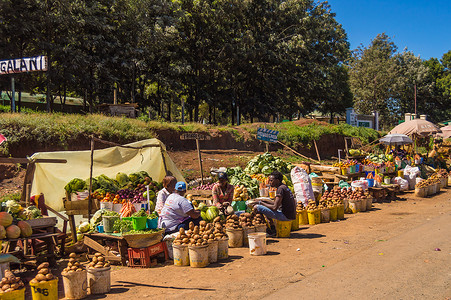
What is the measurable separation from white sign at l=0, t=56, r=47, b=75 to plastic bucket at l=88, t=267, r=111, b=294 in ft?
18.0

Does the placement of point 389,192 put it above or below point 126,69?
below

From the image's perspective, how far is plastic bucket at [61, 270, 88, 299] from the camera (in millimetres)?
A: 5457

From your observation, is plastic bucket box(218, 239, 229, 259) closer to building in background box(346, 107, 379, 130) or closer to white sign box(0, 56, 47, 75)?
white sign box(0, 56, 47, 75)

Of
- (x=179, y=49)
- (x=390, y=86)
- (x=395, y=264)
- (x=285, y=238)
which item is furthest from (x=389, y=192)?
(x=390, y=86)

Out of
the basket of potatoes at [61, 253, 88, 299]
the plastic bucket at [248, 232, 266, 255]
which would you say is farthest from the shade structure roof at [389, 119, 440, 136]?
the basket of potatoes at [61, 253, 88, 299]

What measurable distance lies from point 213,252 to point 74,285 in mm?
2512

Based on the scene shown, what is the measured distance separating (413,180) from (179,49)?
19.8 m

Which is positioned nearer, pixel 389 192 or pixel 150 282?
pixel 150 282

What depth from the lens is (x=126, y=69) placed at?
28.7m

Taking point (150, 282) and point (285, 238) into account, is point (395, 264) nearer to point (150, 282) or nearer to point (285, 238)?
point (285, 238)

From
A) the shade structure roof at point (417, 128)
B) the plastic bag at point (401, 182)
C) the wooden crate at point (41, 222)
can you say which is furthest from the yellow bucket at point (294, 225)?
the shade structure roof at point (417, 128)

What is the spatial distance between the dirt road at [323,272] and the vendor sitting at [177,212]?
967 mm

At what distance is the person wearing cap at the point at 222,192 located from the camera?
944 centimetres

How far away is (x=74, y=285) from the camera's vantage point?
5480 millimetres
